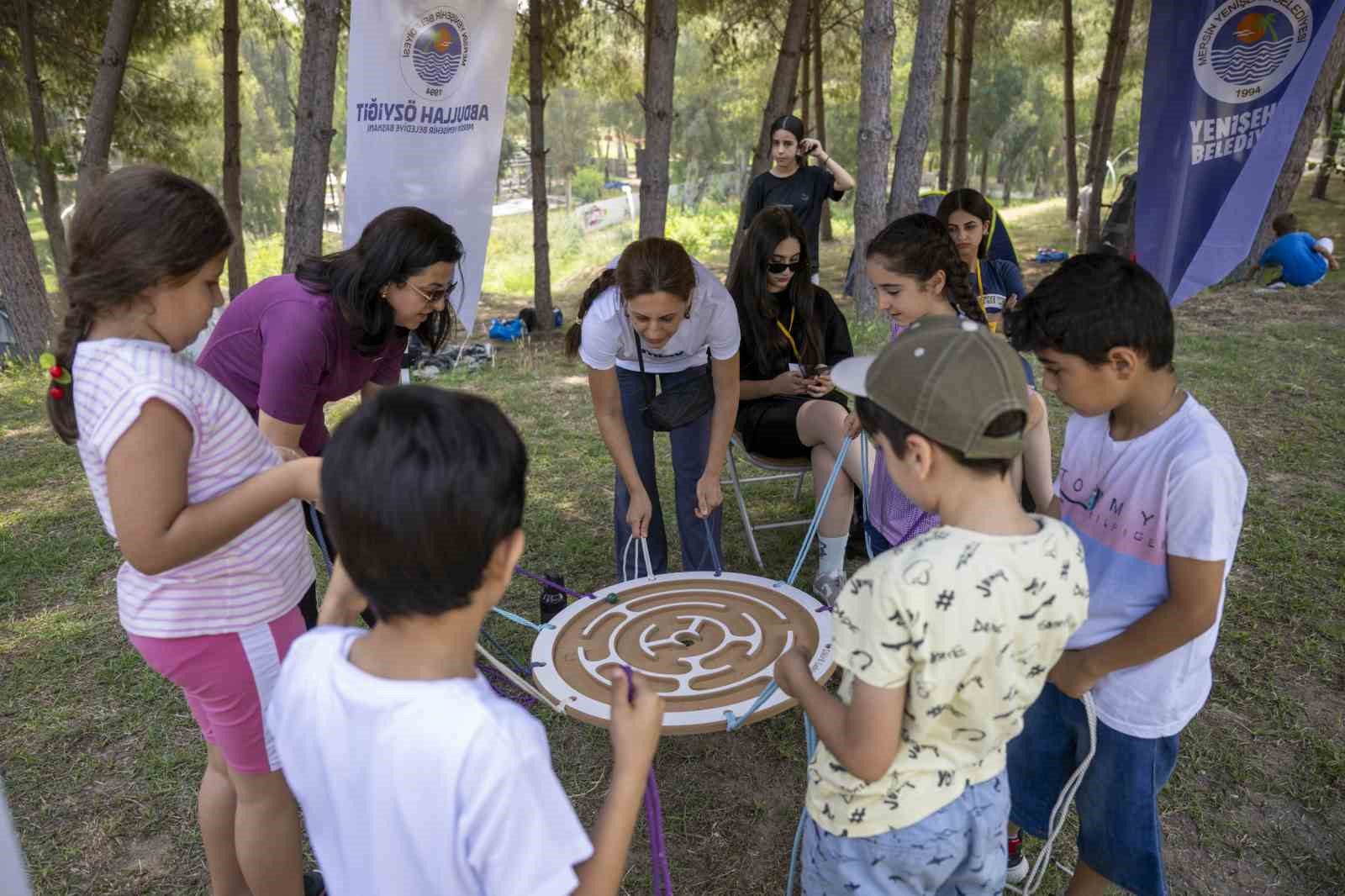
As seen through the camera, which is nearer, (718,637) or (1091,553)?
(1091,553)

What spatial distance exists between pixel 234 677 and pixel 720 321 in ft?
5.92

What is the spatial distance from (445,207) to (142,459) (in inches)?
199

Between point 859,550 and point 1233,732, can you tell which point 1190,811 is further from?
point 859,550

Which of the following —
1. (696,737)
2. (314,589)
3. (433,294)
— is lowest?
(696,737)

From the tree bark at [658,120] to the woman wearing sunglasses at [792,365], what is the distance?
2.44 m

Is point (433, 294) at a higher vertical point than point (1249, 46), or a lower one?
lower

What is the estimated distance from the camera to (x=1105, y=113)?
34.6 feet

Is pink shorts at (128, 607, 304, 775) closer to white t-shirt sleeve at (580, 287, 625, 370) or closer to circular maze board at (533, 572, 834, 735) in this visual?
circular maze board at (533, 572, 834, 735)

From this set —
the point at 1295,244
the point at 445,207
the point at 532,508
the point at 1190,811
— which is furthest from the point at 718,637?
the point at 1295,244

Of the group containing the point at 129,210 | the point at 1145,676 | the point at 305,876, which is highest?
the point at 129,210

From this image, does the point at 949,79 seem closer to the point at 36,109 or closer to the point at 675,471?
the point at 675,471

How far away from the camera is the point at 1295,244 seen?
27.1ft

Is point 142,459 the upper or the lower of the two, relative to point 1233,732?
upper

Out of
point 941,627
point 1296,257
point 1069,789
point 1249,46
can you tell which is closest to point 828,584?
point 1069,789
